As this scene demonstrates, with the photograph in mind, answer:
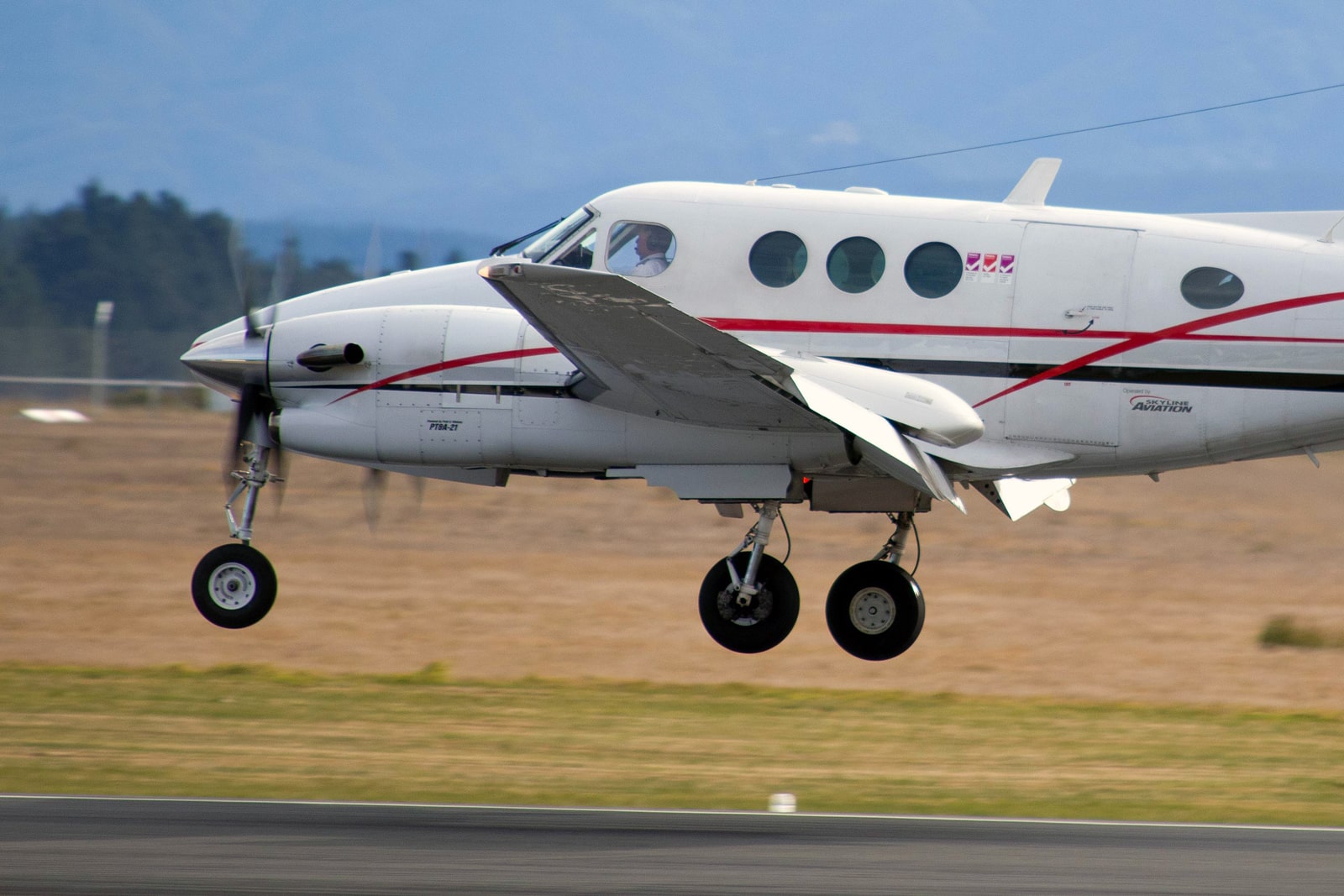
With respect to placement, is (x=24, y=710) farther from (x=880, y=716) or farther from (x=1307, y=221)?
(x=1307, y=221)

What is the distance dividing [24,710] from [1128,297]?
1660cm

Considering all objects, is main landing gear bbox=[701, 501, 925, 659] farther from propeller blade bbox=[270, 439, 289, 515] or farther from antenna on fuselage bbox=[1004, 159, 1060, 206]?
propeller blade bbox=[270, 439, 289, 515]

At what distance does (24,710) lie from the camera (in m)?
22.1

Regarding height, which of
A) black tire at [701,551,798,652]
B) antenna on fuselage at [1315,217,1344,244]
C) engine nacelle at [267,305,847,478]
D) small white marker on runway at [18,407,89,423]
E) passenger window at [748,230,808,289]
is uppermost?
small white marker on runway at [18,407,89,423]

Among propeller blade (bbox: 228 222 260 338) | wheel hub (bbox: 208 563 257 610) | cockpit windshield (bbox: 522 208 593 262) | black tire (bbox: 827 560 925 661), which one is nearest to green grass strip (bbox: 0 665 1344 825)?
black tire (bbox: 827 560 925 661)

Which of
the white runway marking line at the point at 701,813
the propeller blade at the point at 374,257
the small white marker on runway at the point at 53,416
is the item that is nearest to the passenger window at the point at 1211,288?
the white runway marking line at the point at 701,813

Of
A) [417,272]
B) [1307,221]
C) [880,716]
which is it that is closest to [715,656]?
[880,716]

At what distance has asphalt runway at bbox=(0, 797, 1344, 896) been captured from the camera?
11.5m

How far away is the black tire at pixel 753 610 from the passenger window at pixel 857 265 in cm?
289

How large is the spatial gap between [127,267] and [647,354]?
9577 centimetres

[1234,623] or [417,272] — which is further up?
[417,272]

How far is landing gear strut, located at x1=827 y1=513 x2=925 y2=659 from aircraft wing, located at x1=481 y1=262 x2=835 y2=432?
2230 millimetres

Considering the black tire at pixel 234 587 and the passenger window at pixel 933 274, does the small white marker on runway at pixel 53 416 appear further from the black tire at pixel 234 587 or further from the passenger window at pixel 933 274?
the passenger window at pixel 933 274

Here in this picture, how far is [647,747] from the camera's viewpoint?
20234 millimetres
